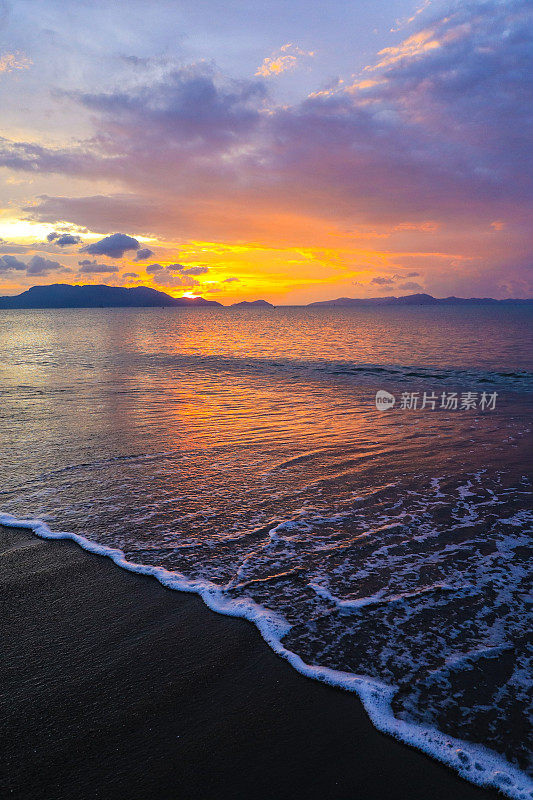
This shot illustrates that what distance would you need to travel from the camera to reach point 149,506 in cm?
809

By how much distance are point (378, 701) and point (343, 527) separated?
341 centimetres

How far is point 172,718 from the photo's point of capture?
3697 mm

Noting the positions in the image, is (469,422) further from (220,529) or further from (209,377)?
(209,377)

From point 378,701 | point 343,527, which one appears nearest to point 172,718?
point 378,701

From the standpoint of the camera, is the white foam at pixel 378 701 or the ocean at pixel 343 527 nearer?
the white foam at pixel 378 701

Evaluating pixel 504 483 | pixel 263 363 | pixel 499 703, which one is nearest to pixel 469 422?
pixel 504 483

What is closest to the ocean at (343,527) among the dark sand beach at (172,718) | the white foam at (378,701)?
the white foam at (378,701)

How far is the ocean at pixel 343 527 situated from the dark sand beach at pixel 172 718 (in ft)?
0.97

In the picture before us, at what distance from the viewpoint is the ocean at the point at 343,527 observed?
411cm

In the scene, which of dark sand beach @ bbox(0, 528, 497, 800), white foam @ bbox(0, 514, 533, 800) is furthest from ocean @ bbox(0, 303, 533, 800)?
dark sand beach @ bbox(0, 528, 497, 800)

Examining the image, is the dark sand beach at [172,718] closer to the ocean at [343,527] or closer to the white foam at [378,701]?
the white foam at [378,701]

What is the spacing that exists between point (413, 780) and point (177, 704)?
1.97 meters

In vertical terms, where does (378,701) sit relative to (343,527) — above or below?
below

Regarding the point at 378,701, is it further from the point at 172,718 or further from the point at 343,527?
the point at 343,527
